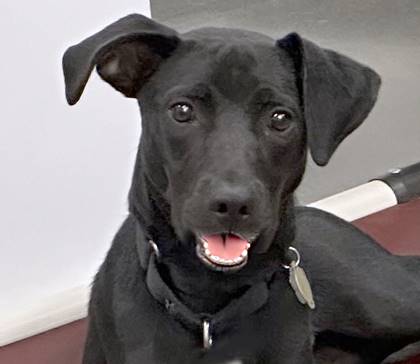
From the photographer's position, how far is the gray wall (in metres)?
3.33

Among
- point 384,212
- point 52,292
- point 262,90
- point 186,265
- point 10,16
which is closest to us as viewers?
point 262,90

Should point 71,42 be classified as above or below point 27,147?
above

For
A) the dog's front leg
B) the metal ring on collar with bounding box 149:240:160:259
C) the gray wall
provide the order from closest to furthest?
the metal ring on collar with bounding box 149:240:160:259
the dog's front leg
the gray wall

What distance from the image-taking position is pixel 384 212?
10.1 ft

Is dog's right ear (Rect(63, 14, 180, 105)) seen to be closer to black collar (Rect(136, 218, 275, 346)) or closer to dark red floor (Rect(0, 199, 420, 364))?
black collar (Rect(136, 218, 275, 346))

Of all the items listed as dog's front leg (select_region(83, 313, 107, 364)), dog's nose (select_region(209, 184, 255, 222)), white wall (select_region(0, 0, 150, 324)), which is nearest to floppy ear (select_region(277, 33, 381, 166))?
dog's nose (select_region(209, 184, 255, 222))

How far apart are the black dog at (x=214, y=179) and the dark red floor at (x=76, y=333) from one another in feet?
1.99

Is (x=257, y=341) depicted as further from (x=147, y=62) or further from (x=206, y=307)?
(x=147, y=62)

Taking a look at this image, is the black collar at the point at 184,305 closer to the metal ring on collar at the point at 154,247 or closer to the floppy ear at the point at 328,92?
the metal ring on collar at the point at 154,247

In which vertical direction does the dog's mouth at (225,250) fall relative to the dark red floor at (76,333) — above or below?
above

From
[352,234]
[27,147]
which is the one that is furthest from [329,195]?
[27,147]

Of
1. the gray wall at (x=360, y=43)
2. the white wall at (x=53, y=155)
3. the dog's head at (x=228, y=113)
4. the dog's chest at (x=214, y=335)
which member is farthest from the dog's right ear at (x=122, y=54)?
the gray wall at (x=360, y=43)

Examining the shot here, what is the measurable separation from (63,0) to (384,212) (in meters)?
1.10

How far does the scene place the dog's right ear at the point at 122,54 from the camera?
5.66 ft
